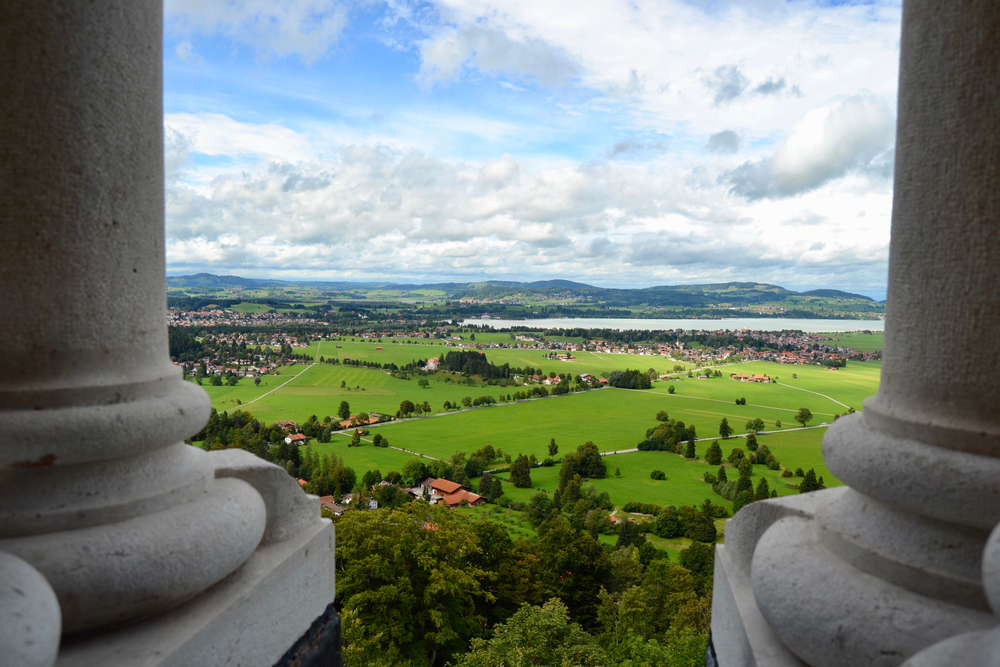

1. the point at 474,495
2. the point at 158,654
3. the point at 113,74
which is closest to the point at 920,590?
the point at 158,654

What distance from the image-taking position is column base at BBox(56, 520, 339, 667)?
11.8 ft

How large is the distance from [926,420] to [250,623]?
4866 millimetres

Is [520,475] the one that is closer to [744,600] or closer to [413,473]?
[413,473]

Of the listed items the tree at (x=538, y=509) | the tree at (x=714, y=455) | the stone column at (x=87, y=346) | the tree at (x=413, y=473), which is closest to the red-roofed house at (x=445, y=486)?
the tree at (x=413, y=473)

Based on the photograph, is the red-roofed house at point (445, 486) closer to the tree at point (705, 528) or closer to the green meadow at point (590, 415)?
the green meadow at point (590, 415)

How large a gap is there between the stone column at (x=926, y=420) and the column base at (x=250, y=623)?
11.8 feet

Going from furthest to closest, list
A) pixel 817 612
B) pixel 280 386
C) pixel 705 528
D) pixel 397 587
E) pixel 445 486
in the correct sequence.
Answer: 1. pixel 280 386
2. pixel 445 486
3. pixel 705 528
4. pixel 397 587
5. pixel 817 612

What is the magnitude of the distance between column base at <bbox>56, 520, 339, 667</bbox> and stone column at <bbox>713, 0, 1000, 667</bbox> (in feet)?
11.8

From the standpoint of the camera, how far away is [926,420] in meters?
3.67

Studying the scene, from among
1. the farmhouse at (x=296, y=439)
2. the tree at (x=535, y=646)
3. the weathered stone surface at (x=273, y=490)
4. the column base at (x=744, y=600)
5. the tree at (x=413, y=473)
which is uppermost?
the weathered stone surface at (x=273, y=490)

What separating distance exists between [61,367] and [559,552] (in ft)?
134

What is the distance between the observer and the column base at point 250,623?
11.8 ft

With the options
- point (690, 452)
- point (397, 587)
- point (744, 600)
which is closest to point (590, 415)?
point (690, 452)

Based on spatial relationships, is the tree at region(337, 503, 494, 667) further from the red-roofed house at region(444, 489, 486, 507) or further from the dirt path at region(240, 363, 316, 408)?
the dirt path at region(240, 363, 316, 408)
